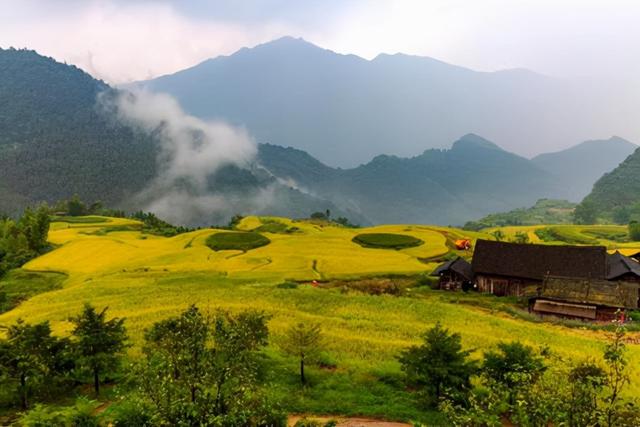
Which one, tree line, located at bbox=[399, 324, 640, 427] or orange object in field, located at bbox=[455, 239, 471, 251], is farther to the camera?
orange object in field, located at bbox=[455, 239, 471, 251]

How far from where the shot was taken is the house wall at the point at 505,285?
4293cm

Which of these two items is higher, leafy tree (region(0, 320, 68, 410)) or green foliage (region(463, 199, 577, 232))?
green foliage (region(463, 199, 577, 232))

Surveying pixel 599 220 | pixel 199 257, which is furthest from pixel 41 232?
pixel 599 220

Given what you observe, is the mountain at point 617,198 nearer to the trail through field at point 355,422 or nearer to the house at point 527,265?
the house at point 527,265

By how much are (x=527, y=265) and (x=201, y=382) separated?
42.5m

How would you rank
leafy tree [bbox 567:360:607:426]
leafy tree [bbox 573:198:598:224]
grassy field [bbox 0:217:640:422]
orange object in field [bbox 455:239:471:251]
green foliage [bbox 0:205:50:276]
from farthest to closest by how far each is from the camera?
1. leafy tree [bbox 573:198:598:224]
2. orange object in field [bbox 455:239:471:251]
3. green foliage [bbox 0:205:50:276]
4. grassy field [bbox 0:217:640:422]
5. leafy tree [bbox 567:360:607:426]

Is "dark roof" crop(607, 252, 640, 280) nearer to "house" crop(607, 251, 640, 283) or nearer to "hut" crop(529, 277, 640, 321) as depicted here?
"house" crop(607, 251, 640, 283)

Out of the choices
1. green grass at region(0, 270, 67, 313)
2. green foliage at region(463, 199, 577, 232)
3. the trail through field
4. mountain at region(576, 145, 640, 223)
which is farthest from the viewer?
green foliage at region(463, 199, 577, 232)

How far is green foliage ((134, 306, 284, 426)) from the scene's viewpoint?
9289 mm

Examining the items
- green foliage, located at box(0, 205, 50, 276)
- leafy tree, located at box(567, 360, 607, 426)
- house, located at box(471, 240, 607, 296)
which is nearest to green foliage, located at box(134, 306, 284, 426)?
leafy tree, located at box(567, 360, 607, 426)

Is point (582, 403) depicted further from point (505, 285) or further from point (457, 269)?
point (505, 285)

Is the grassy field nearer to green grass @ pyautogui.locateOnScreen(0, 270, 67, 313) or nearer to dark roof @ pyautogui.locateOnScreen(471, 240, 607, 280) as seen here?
green grass @ pyautogui.locateOnScreen(0, 270, 67, 313)

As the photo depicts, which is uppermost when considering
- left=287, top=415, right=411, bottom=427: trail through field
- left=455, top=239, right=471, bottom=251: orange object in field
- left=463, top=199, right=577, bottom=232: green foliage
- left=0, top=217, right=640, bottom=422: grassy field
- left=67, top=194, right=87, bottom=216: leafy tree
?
left=67, top=194, right=87, bottom=216: leafy tree

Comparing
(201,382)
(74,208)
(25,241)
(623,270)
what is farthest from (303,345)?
(74,208)
